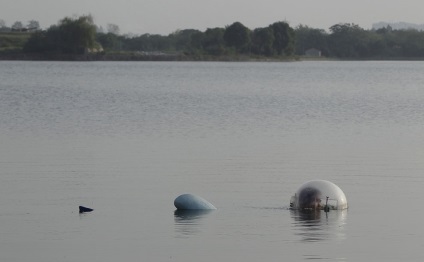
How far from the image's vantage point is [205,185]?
2558 centimetres

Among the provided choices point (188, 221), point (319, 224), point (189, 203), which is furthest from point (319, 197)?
point (188, 221)

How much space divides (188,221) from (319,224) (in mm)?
2337

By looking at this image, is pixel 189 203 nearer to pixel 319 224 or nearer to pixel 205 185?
pixel 319 224

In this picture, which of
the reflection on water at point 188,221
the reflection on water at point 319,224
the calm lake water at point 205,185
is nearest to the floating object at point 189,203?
the reflection on water at point 188,221

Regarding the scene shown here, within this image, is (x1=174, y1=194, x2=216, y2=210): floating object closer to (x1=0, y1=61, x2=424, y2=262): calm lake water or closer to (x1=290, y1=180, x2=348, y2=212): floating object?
(x1=0, y1=61, x2=424, y2=262): calm lake water

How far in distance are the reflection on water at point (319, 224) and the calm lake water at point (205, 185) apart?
4 centimetres

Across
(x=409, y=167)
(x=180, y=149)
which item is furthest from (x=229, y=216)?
(x=180, y=149)

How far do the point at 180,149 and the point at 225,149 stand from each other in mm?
1277

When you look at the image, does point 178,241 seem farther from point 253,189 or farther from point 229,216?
point 253,189

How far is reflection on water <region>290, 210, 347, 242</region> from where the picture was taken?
1969 centimetres

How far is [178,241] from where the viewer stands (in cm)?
1922

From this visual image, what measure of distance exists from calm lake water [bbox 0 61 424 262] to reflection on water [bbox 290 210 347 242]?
0.04m

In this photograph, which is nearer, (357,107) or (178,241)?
(178,241)

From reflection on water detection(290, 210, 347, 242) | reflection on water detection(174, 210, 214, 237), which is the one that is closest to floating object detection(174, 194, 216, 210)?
reflection on water detection(174, 210, 214, 237)
